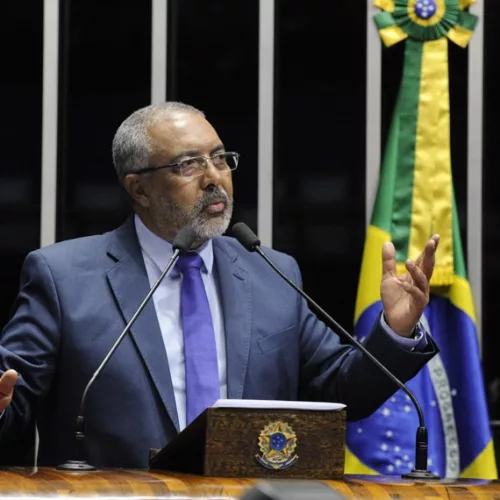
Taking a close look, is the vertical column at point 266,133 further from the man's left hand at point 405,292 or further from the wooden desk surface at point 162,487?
the wooden desk surface at point 162,487

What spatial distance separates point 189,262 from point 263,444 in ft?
3.03

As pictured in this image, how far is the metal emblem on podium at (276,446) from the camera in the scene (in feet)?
6.89

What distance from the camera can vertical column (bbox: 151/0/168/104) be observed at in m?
4.16

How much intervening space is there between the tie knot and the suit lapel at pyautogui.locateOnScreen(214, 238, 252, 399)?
60 millimetres

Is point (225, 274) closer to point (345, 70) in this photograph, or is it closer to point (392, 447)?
point (392, 447)

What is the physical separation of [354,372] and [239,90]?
169 centimetres

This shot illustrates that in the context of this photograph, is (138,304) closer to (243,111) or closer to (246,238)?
(246,238)

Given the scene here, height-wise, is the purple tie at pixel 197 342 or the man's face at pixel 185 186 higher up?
the man's face at pixel 185 186

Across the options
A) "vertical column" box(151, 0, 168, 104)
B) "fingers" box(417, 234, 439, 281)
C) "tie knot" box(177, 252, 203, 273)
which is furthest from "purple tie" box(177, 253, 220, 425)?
"vertical column" box(151, 0, 168, 104)

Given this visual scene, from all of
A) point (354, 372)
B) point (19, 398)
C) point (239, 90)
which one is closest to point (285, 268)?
point (354, 372)

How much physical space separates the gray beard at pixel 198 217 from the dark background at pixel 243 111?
1134mm

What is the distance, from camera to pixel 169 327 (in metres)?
2.88

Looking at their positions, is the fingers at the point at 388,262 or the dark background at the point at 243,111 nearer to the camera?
the fingers at the point at 388,262

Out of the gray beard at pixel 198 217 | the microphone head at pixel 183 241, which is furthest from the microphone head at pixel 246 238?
the gray beard at pixel 198 217
